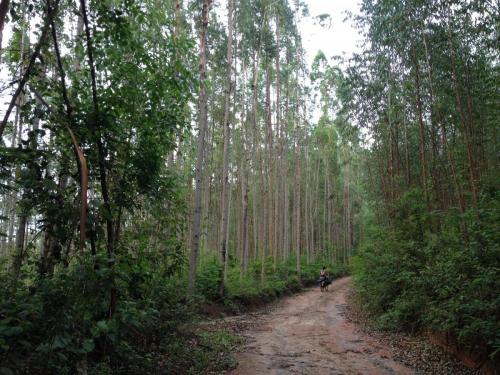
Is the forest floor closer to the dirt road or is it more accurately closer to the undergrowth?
the dirt road

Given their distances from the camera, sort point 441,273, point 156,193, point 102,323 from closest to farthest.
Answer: point 102,323 < point 156,193 < point 441,273

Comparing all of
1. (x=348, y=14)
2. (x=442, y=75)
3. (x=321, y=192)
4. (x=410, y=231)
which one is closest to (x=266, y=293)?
(x=410, y=231)

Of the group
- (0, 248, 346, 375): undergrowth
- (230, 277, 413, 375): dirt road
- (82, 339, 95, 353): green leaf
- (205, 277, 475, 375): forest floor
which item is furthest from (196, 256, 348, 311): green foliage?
(82, 339, 95, 353): green leaf

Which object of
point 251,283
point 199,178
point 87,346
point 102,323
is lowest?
point 251,283

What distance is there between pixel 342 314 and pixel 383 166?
8.81 metres

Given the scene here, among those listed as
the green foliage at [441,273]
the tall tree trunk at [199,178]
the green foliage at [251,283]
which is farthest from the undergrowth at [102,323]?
the green foliage at [441,273]

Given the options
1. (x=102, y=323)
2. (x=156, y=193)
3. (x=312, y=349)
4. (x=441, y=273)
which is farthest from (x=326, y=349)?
(x=102, y=323)

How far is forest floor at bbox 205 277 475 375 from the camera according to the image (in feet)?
21.2

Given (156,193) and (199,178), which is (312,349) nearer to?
(156,193)

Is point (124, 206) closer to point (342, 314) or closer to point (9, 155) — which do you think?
point (9, 155)

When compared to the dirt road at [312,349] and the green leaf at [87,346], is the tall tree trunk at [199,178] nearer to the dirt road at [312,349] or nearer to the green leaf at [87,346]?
the dirt road at [312,349]

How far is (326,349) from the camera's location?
7.81 metres

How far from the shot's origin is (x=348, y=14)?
16016 mm

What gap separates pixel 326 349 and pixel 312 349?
0.29m
